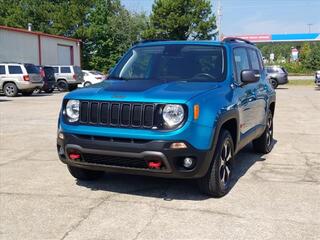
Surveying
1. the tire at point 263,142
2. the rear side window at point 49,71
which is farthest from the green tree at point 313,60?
the tire at point 263,142

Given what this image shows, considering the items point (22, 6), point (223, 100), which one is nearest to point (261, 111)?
point (223, 100)

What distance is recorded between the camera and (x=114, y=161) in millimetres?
5328

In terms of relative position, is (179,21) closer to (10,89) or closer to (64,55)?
(64,55)

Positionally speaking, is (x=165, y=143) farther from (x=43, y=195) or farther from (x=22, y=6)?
(x=22, y=6)

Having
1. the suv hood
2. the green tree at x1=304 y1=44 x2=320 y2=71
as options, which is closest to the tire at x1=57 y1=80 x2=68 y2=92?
the suv hood

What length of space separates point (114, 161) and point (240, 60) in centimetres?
265

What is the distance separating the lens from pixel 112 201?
18.0 feet

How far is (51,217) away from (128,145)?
1.08 meters

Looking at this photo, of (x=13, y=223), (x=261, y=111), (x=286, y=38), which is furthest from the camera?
(x=286, y=38)

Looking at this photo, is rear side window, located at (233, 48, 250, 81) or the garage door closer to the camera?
rear side window, located at (233, 48, 250, 81)

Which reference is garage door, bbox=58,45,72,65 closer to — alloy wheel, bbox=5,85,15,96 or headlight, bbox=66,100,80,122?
alloy wheel, bbox=5,85,15,96

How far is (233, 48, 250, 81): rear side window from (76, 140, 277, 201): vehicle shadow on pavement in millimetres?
1478

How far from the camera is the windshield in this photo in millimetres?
6219

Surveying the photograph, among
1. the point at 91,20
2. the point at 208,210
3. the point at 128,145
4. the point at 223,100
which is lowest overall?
the point at 208,210
